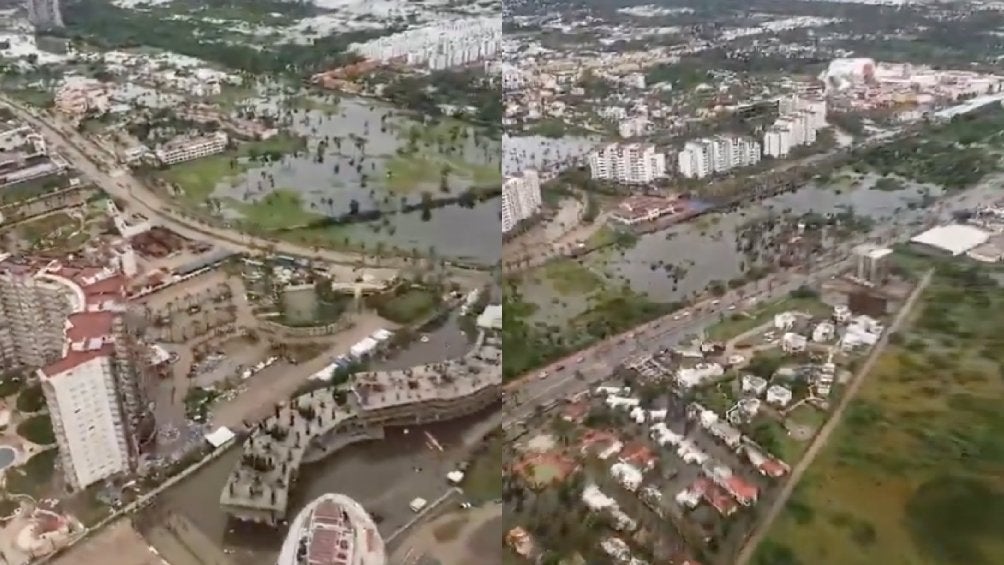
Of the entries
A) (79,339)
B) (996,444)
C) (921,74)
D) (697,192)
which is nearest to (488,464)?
(79,339)

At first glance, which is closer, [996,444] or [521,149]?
[996,444]

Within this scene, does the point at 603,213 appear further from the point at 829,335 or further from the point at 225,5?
the point at 225,5

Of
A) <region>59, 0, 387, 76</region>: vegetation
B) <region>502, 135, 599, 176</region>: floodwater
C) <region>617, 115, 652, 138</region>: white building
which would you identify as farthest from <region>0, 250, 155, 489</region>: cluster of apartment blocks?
<region>59, 0, 387, 76</region>: vegetation

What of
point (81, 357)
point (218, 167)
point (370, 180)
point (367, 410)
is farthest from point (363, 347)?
point (218, 167)

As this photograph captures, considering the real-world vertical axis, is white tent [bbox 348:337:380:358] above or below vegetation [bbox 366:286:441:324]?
below

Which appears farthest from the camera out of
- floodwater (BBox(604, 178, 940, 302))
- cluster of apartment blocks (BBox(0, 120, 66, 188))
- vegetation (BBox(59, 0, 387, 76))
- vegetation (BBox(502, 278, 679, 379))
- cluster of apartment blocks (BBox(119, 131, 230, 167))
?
vegetation (BBox(59, 0, 387, 76))

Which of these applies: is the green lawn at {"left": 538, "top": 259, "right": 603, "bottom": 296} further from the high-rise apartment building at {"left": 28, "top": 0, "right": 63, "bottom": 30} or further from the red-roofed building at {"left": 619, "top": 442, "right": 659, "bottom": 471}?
the high-rise apartment building at {"left": 28, "top": 0, "right": 63, "bottom": 30}

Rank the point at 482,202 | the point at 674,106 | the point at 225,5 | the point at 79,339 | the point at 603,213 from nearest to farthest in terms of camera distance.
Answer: the point at 79,339
the point at 603,213
the point at 482,202
the point at 674,106
the point at 225,5

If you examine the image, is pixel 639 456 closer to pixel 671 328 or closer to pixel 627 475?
pixel 627 475
